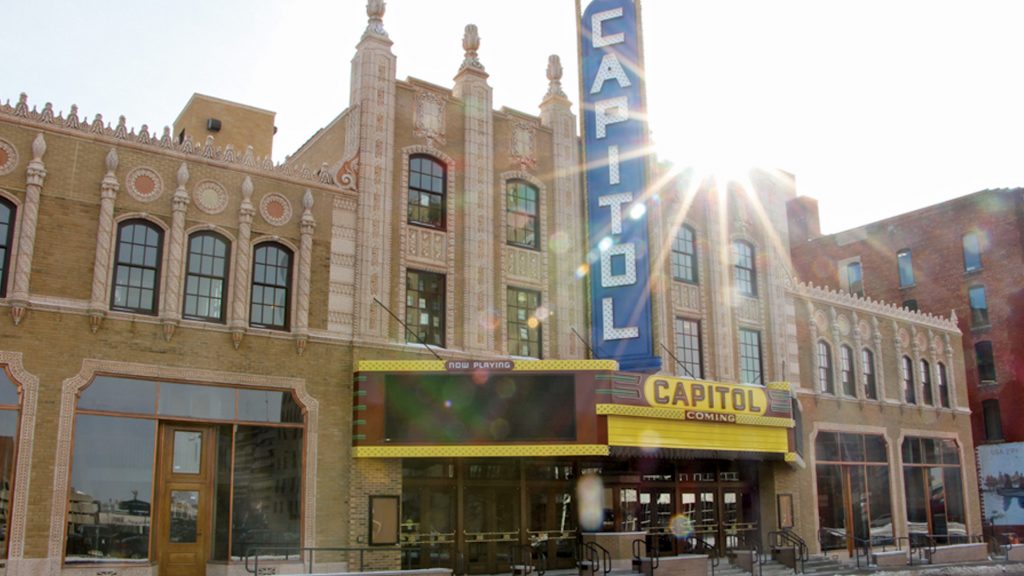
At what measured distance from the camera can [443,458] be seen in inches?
971

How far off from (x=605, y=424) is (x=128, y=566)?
1131 centimetres

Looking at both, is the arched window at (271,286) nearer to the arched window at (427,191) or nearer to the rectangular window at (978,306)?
the arched window at (427,191)

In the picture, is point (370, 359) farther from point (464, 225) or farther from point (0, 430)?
point (0, 430)

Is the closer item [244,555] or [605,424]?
[244,555]

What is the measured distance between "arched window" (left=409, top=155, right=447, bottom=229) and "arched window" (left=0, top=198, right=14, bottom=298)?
952 cm

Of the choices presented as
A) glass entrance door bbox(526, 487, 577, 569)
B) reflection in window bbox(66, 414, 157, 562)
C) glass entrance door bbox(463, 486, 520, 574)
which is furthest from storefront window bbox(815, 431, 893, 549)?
reflection in window bbox(66, 414, 157, 562)

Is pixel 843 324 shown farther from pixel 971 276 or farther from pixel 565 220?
pixel 971 276

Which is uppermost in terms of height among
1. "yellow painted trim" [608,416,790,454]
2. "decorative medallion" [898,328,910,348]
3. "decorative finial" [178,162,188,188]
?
"decorative finial" [178,162,188,188]

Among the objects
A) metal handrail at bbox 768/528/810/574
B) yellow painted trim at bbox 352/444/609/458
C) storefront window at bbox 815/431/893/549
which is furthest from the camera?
storefront window at bbox 815/431/893/549

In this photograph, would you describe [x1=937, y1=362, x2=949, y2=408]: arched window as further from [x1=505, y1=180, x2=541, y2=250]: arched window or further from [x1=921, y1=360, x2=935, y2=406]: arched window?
[x1=505, y1=180, x2=541, y2=250]: arched window

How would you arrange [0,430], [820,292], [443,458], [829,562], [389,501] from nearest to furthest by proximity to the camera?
[0,430]
[389,501]
[443,458]
[829,562]
[820,292]

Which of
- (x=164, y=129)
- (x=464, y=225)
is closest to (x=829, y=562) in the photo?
(x=464, y=225)

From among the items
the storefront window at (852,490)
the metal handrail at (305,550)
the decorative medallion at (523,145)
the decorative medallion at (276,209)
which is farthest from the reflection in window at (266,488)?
the storefront window at (852,490)

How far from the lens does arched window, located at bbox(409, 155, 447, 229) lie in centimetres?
2566
